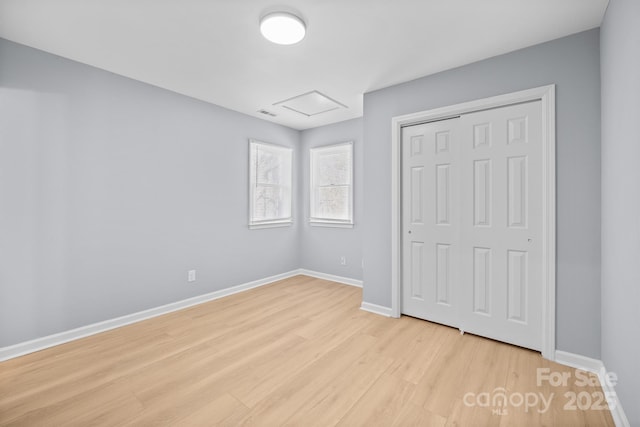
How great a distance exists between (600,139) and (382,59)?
182 centimetres

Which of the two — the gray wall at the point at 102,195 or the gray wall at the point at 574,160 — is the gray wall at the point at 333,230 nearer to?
the gray wall at the point at 102,195

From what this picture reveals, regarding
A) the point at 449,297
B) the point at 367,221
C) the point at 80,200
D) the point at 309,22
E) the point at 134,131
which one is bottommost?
the point at 449,297

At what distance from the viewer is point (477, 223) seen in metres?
2.60

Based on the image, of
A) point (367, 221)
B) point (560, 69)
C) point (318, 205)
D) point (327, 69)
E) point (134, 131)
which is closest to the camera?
point (560, 69)

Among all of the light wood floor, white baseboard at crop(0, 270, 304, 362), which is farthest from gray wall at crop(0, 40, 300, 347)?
the light wood floor

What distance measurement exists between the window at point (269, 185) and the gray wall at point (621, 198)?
12.5 ft

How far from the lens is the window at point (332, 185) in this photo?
4.49m

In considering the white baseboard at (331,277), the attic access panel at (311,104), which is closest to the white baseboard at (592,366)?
the white baseboard at (331,277)

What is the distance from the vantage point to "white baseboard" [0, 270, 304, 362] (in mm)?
2303

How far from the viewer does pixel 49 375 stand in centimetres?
205

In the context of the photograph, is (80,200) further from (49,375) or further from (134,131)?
(49,375)

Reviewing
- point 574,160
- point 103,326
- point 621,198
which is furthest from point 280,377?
point 574,160

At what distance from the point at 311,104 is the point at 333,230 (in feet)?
6.64

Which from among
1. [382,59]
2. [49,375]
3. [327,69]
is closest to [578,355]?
[382,59]
